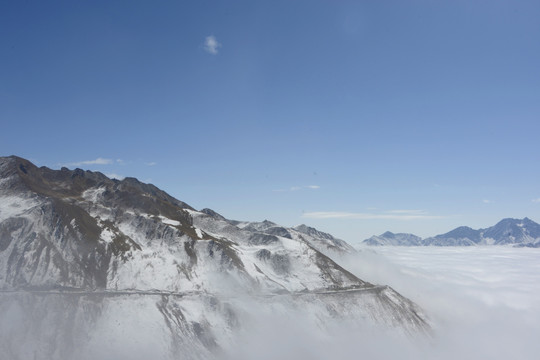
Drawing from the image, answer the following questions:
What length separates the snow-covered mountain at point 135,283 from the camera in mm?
87125

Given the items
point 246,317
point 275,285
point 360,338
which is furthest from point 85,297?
point 360,338

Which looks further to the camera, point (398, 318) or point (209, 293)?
point (398, 318)

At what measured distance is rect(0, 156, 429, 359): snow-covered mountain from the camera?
8712 cm

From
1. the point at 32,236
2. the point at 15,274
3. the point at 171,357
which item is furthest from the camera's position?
the point at 32,236

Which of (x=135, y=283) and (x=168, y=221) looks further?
(x=168, y=221)

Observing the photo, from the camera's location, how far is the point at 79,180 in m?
184

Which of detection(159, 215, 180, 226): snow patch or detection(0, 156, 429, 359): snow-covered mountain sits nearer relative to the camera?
detection(0, 156, 429, 359): snow-covered mountain

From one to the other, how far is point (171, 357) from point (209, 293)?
94.5 feet

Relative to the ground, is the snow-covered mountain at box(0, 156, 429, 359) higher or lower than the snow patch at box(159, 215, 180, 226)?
lower

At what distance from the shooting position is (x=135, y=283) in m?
110

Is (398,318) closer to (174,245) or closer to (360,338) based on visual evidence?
(360,338)

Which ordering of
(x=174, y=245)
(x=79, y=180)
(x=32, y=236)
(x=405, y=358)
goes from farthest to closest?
1. (x=79, y=180)
2. (x=174, y=245)
3. (x=405, y=358)
4. (x=32, y=236)

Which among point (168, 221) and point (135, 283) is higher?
point (168, 221)

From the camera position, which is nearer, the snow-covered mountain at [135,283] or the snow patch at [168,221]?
the snow-covered mountain at [135,283]
